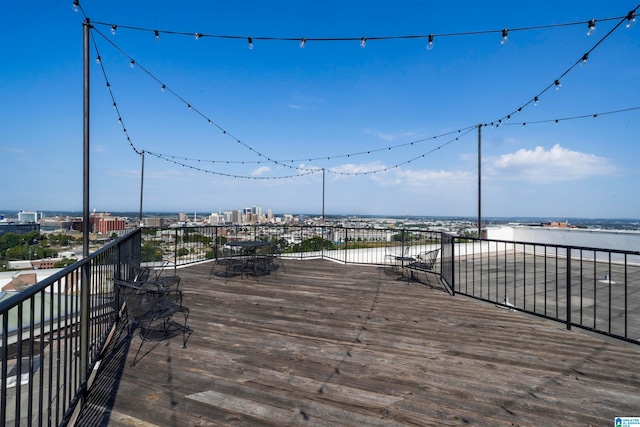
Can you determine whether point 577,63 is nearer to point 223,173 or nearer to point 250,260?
point 250,260

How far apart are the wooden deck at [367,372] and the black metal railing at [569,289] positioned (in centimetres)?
62

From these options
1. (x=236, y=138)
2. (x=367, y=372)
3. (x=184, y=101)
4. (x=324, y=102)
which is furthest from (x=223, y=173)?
(x=367, y=372)

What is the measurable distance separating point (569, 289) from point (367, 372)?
A: 263 cm

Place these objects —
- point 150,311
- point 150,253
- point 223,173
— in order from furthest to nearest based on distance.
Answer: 1. point 223,173
2. point 150,253
3. point 150,311

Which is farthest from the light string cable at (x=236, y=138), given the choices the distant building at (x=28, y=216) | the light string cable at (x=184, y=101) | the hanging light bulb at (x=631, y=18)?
the distant building at (x=28, y=216)

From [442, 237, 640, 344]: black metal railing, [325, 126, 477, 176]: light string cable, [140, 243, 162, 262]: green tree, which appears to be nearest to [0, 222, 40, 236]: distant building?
[140, 243, 162, 262]: green tree

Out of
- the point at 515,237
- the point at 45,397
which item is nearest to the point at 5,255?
the point at 45,397

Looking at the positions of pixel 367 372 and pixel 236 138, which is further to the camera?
pixel 236 138

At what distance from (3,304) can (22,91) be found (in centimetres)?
1167

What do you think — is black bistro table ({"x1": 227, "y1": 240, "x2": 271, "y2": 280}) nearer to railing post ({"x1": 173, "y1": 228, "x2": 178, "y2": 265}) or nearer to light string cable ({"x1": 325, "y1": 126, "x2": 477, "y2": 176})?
railing post ({"x1": 173, "y1": 228, "x2": 178, "y2": 265})

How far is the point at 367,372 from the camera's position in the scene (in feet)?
7.91

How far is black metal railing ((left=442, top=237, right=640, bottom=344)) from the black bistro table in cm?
379

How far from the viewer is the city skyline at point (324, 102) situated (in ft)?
20.4

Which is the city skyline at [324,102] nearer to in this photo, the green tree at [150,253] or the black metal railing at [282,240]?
the green tree at [150,253]
